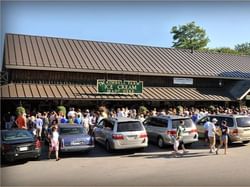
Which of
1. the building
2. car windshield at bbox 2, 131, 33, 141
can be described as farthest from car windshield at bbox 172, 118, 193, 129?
the building

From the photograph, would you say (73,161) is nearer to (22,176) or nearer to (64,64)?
(22,176)

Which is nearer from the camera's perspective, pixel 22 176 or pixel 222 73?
pixel 22 176

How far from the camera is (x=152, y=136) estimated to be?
1780cm

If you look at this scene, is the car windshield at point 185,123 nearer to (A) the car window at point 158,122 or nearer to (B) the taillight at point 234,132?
(A) the car window at point 158,122

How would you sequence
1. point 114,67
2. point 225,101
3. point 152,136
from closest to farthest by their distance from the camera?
point 152,136 < point 114,67 < point 225,101

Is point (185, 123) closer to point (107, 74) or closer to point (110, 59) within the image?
point (107, 74)

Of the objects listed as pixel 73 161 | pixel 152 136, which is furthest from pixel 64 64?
pixel 73 161

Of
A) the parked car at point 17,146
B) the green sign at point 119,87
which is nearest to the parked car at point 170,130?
the parked car at point 17,146

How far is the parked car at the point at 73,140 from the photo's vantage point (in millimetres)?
14391

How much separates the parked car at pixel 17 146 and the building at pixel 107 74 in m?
9.63

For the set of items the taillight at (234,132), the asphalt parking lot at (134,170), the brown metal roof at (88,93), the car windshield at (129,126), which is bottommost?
the asphalt parking lot at (134,170)

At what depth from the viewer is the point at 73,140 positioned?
1452cm

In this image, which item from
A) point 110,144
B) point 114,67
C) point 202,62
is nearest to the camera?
point 110,144

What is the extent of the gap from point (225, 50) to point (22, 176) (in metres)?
64.4
